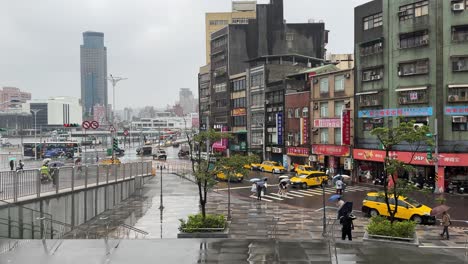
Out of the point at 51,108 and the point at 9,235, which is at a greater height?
the point at 51,108

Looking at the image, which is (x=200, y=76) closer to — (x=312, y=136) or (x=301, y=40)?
(x=301, y=40)

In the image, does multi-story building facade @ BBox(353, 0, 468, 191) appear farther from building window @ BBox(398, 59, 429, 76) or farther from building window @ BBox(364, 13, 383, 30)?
building window @ BBox(364, 13, 383, 30)

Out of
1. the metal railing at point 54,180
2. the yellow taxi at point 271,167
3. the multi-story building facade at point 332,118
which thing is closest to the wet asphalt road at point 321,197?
the multi-story building facade at point 332,118

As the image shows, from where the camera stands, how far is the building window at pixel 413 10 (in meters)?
45.1

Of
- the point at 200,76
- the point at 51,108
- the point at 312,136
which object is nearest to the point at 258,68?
the point at 312,136

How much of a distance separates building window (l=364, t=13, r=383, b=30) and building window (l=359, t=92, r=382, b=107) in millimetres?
7637

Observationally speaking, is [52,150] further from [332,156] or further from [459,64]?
[459,64]

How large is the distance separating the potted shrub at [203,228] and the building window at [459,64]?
3209 cm

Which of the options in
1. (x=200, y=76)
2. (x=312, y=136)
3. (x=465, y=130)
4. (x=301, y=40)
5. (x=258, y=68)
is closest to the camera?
(x=465, y=130)

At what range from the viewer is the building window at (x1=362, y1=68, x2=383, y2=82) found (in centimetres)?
4967

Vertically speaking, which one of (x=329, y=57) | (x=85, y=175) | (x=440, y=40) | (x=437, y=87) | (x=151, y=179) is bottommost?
(x=151, y=179)

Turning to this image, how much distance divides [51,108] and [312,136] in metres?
99.4

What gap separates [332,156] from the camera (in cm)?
5819

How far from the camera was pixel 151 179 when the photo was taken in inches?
2180
